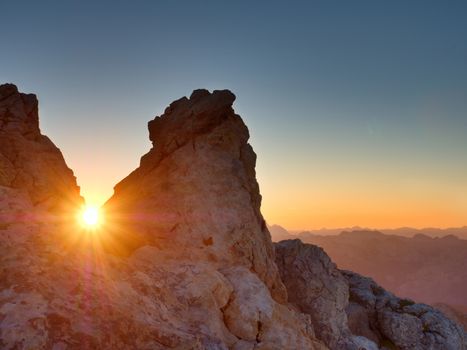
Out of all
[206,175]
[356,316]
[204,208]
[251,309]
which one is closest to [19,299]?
[251,309]

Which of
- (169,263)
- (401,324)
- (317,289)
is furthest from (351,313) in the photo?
(169,263)

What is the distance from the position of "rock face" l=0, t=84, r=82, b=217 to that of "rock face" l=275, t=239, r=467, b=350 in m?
24.4

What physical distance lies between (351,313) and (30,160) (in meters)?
37.3

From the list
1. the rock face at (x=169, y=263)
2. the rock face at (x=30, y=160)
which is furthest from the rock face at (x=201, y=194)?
the rock face at (x=30, y=160)

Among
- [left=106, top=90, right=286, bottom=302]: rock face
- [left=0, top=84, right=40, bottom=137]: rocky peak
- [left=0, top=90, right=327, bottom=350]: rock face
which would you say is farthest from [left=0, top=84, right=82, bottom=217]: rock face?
[left=106, top=90, right=286, bottom=302]: rock face

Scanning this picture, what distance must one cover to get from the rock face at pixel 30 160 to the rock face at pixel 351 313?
79.9 feet

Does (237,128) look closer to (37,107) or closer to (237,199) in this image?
(237,199)

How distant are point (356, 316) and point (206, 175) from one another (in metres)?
25.3

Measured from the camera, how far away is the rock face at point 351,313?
115ft

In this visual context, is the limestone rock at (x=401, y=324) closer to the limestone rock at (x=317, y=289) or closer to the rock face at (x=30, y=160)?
the limestone rock at (x=317, y=289)

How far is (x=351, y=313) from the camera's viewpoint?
1598 inches

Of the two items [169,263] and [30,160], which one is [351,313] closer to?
[169,263]

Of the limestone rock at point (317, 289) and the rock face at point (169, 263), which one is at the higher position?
the rock face at point (169, 263)

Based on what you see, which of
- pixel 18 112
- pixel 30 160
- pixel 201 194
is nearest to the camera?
pixel 30 160
